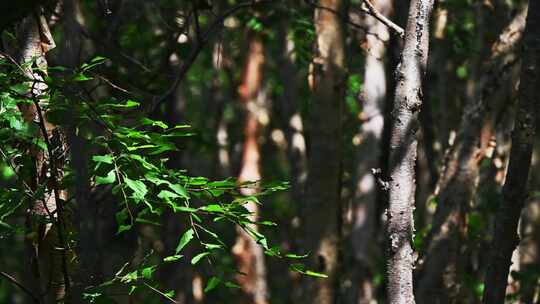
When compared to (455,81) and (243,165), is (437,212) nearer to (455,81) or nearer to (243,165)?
(243,165)

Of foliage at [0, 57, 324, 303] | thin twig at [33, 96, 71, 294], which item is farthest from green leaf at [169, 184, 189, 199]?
thin twig at [33, 96, 71, 294]

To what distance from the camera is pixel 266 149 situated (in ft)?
63.1

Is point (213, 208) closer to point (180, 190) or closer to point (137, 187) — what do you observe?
point (180, 190)

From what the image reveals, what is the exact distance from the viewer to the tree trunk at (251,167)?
11.1 meters

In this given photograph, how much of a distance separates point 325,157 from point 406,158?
127 inches

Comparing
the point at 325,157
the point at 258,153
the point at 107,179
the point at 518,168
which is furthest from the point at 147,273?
the point at 258,153

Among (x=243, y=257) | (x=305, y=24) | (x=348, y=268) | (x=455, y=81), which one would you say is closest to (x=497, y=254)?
(x=305, y=24)

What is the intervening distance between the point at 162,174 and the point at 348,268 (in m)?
5.39

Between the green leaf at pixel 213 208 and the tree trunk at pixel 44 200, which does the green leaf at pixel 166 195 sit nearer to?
the green leaf at pixel 213 208

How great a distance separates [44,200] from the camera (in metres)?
3.75

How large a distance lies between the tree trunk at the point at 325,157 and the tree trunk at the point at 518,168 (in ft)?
8.63

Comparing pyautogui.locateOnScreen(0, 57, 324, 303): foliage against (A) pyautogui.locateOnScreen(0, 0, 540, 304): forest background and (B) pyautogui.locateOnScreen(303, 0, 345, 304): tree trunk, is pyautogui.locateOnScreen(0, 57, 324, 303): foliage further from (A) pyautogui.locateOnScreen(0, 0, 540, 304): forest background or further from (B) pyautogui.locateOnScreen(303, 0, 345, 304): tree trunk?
(B) pyautogui.locateOnScreen(303, 0, 345, 304): tree trunk

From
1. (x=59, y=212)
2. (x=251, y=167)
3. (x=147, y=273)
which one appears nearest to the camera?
(x=147, y=273)

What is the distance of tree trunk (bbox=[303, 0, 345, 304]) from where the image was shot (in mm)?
6500
